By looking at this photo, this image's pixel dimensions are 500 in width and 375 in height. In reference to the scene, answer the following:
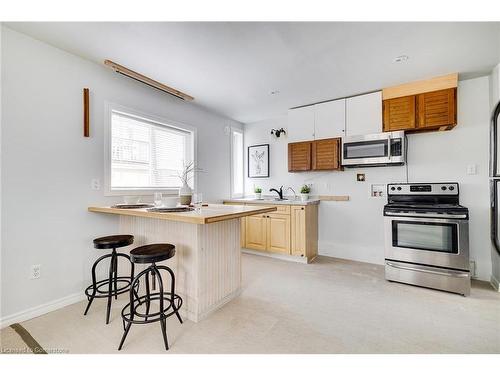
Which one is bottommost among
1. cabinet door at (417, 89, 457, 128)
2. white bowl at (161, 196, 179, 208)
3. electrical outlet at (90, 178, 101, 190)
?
white bowl at (161, 196, 179, 208)

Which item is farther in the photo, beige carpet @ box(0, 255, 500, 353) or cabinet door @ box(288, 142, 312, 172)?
cabinet door @ box(288, 142, 312, 172)

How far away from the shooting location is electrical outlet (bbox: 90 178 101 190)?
2.41 meters

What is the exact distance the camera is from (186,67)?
247 centimetres

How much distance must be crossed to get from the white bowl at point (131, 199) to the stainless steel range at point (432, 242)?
2979 mm

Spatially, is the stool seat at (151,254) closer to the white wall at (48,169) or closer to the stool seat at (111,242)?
the stool seat at (111,242)

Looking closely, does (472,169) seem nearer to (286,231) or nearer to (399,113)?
(399,113)

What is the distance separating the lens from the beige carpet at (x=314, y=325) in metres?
1.59

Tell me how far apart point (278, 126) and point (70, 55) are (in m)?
3.09

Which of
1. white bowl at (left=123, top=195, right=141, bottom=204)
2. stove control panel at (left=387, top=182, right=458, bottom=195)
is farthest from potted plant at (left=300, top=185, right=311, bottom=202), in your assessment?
white bowl at (left=123, top=195, right=141, bottom=204)

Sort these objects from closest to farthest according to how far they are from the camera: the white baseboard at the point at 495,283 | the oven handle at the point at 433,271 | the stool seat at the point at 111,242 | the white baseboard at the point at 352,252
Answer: the stool seat at the point at 111,242 → the oven handle at the point at 433,271 → the white baseboard at the point at 495,283 → the white baseboard at the point at 352,252

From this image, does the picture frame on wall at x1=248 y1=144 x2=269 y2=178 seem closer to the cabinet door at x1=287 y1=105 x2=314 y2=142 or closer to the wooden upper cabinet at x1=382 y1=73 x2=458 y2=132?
the cabinet door at x1=287 y1=105 x2=314 y2=142

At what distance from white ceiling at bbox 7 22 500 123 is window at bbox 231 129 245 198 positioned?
5.38 feet

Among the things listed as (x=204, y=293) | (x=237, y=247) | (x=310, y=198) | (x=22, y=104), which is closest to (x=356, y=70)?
(x=310, y=198)

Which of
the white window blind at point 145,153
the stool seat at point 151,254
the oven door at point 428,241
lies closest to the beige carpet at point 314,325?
the oven door at point 428,241
